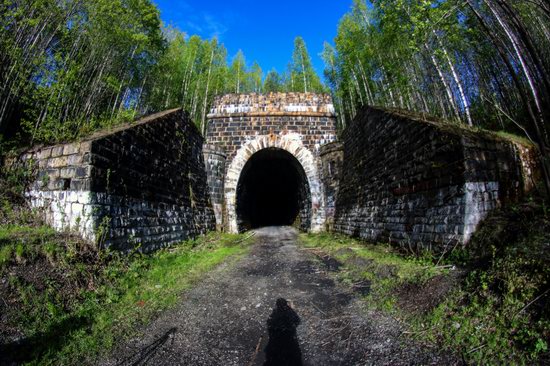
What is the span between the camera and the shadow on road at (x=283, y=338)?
2.62 meters

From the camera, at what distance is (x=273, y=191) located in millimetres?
20359

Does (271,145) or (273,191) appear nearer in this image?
(271,145)

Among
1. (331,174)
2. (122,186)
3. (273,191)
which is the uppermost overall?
(331,174)

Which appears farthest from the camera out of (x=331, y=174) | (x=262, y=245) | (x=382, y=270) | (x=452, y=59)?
(x=331, y=174)

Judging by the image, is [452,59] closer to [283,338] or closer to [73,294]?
[283,338]

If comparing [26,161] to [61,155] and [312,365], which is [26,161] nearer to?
[61,155]

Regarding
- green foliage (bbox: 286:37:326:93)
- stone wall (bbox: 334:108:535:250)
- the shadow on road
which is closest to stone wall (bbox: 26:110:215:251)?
the shadow on road

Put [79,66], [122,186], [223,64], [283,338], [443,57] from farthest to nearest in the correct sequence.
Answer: [223,64] → [79,66] → [443,57] → [122,186] → [283,338]

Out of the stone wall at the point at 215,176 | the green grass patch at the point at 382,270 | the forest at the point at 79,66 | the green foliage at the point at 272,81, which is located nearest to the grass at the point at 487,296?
the green grass patch at the point at 382,270

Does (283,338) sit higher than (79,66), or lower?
lower

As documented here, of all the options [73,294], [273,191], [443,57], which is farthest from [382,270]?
[273,191]

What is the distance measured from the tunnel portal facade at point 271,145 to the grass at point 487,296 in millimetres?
7501

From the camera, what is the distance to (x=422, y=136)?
5418 millimetres

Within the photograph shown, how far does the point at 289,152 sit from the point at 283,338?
9784 mm
